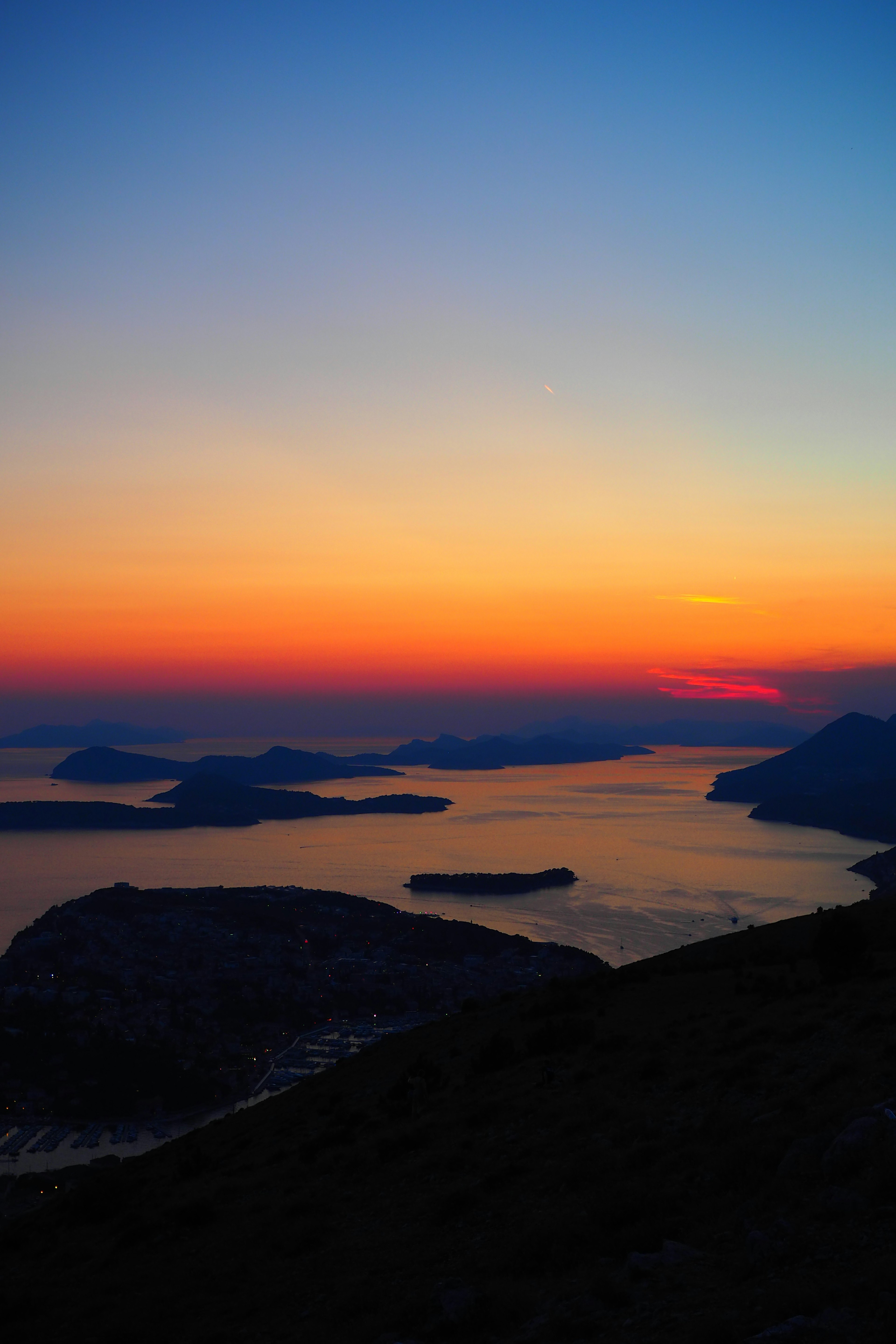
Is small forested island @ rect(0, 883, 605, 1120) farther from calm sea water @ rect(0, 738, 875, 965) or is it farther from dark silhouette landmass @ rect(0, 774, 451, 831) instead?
dark silhouette landmass @ rect(0, 774, 451, 831)

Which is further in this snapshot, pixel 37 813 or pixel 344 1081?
pixel 37 813

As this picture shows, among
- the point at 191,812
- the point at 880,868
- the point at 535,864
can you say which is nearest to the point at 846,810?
the point at 880,868

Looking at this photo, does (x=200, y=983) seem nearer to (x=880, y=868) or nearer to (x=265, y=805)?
(x=880, y=868)

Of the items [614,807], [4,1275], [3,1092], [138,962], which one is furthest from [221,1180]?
[614,807]

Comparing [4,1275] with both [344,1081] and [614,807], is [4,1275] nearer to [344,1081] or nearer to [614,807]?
[344,1081]

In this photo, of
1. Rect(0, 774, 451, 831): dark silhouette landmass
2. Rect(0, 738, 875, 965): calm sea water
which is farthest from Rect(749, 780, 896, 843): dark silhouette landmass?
Rect(0, 774, 451, 831): dark silhouette landmass

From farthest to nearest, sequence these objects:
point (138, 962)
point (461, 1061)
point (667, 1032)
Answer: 1. point (138, 962)
2. point (461, 1061)
3. point (667, 1032)
